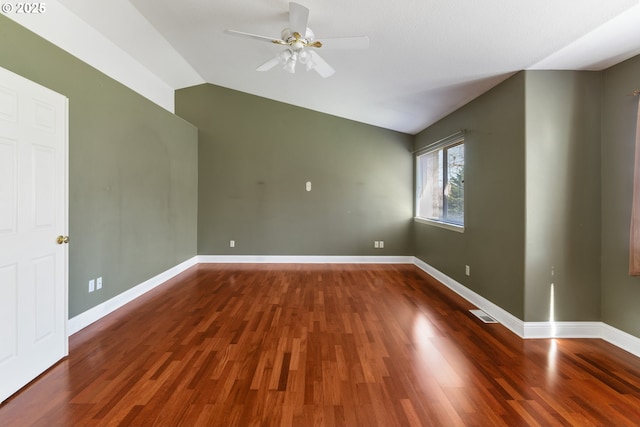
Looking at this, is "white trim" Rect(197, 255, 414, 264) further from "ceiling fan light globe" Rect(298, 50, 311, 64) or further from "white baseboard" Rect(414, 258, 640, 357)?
"ceiling fan light globe" Rect(298, 50, 311, 64)

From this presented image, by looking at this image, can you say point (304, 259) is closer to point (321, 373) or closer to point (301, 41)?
point (321, 373)

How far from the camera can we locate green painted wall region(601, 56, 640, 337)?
235 centimetres

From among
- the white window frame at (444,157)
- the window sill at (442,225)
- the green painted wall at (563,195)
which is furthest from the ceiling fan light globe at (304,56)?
the window sill at (442,225)

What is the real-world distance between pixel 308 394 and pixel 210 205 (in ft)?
14.1

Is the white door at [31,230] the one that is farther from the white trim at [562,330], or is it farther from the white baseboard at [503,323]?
the white trim at [562,330]

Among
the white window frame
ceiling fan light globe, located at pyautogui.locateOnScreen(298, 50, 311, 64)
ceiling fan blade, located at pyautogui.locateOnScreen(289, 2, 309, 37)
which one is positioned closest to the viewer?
ceiling fan blade, located at pyautogui.locateOnScreen(289, 2, 309, 37)

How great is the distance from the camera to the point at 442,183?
4.50 meters

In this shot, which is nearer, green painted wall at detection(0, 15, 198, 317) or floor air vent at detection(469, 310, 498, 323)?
green painted wall at detection(0, 15, 198, 317)

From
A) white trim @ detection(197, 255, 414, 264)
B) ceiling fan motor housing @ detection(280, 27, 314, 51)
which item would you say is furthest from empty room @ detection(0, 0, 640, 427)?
white trim @ detection(197, 255, 414, 264)

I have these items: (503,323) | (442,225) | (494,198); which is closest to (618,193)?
(494,198)

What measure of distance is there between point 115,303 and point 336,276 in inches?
114

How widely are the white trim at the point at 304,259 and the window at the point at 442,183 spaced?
3.12 ft

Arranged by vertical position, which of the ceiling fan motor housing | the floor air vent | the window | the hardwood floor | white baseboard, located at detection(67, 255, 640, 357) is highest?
the ceiling fan motor housing

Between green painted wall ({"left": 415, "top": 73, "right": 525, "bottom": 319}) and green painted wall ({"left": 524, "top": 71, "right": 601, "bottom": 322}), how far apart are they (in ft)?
0.28
